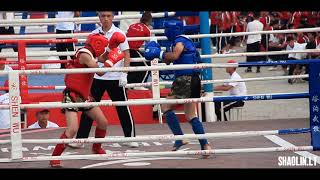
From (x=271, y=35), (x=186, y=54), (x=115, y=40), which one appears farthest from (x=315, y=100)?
(x=271, y=35)

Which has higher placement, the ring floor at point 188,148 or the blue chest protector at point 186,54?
the blue chest protector at point 186,54

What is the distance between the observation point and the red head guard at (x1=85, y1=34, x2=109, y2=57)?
7.11 m

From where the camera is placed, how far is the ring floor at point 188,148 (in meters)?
7.05

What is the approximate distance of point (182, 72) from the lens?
752cm

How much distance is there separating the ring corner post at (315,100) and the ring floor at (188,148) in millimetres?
257

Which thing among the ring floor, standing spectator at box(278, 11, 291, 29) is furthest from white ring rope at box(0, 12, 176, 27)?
standing spectator at box(278, 11, 291, 29)

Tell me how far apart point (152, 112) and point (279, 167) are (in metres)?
3.60

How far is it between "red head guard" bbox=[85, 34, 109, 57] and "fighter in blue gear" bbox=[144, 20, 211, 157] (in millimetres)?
453

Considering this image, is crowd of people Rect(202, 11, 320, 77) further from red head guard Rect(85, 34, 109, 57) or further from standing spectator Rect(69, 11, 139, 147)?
red head guard Rect(85, 34, 109, 57)

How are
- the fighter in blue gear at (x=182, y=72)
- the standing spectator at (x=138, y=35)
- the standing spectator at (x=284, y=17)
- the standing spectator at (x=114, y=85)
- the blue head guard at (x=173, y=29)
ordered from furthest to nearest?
the standing spectator at (x=284, y=17) < the standing spectator at (x=138, y=35) < the standing spectator at (x=114, y=85) < the blue head guard at (x=173, y=29) < the fighter in blue gear at (x=182, y=72)
